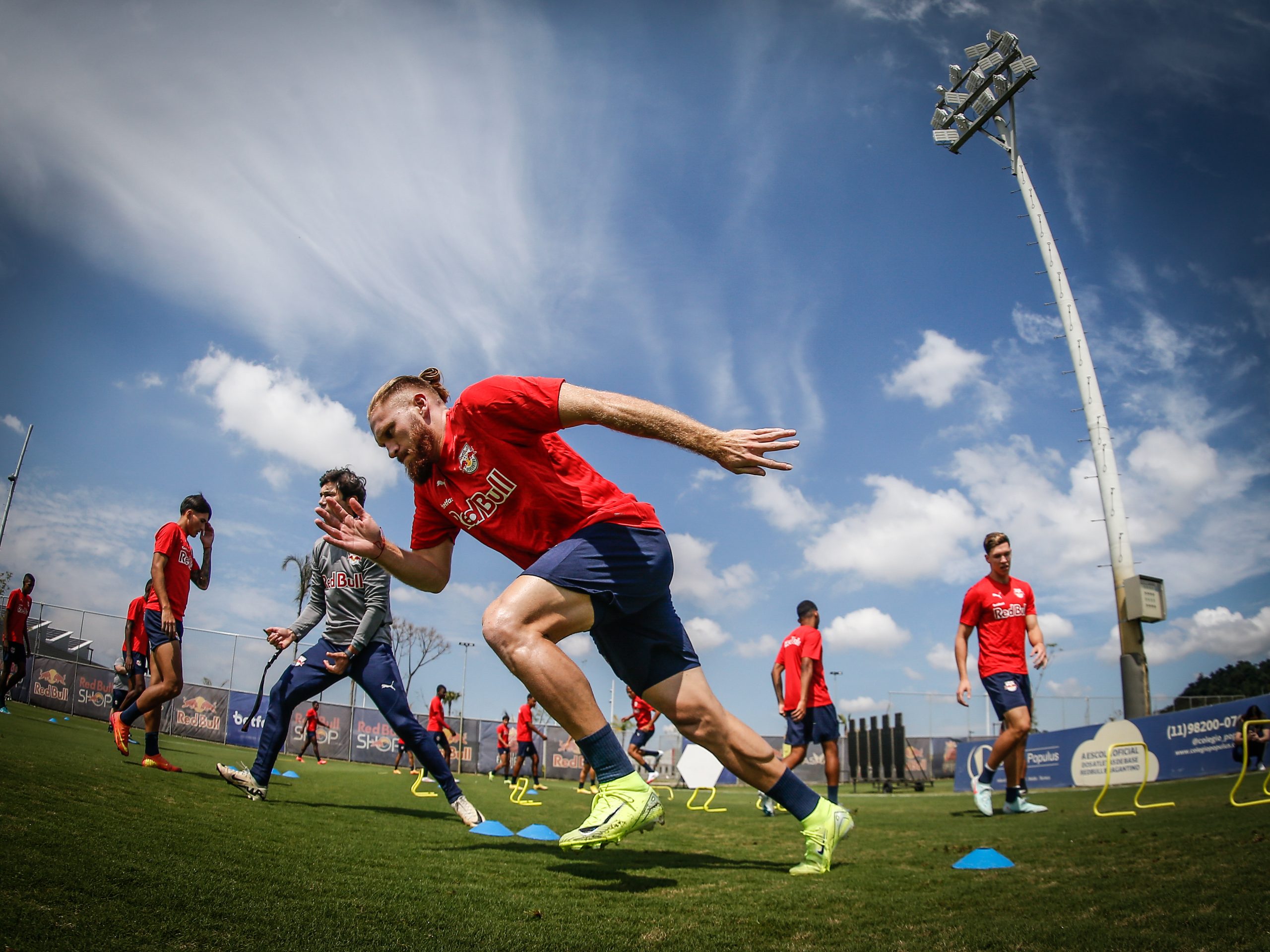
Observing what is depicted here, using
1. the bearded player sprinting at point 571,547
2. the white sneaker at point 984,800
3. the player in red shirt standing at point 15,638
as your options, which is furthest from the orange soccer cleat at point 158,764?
the white sneaker at point 984,800

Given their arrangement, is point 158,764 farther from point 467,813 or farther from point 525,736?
point 525,736

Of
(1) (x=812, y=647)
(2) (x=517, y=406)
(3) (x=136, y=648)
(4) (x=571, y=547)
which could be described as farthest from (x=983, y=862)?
(3) (x=136, y=648)

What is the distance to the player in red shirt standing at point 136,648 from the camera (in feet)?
26.6

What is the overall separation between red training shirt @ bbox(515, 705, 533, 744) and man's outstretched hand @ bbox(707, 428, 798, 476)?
14479 millimetres

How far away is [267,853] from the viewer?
9.41 feet

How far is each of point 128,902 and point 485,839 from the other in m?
2.61

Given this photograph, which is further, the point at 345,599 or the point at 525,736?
the point at 525,736

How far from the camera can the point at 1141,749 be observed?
13781mm

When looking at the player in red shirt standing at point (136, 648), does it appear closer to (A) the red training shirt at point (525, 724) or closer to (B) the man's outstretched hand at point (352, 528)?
(B) the man's outstretched hand at point (352, 528)

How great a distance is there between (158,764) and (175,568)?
1660 mm

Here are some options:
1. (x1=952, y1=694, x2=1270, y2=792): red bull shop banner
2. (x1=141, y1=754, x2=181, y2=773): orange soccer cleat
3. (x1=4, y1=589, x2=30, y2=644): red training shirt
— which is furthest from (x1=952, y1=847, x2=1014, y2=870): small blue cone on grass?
(x1=4, y1=589, x2=30, y2=644): red training shirt

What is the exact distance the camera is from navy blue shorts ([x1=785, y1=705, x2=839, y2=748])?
8133mm

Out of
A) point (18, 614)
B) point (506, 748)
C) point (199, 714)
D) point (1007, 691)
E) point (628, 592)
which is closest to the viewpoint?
point (628, 592)

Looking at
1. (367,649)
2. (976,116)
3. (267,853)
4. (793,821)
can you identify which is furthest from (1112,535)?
(267,853)
